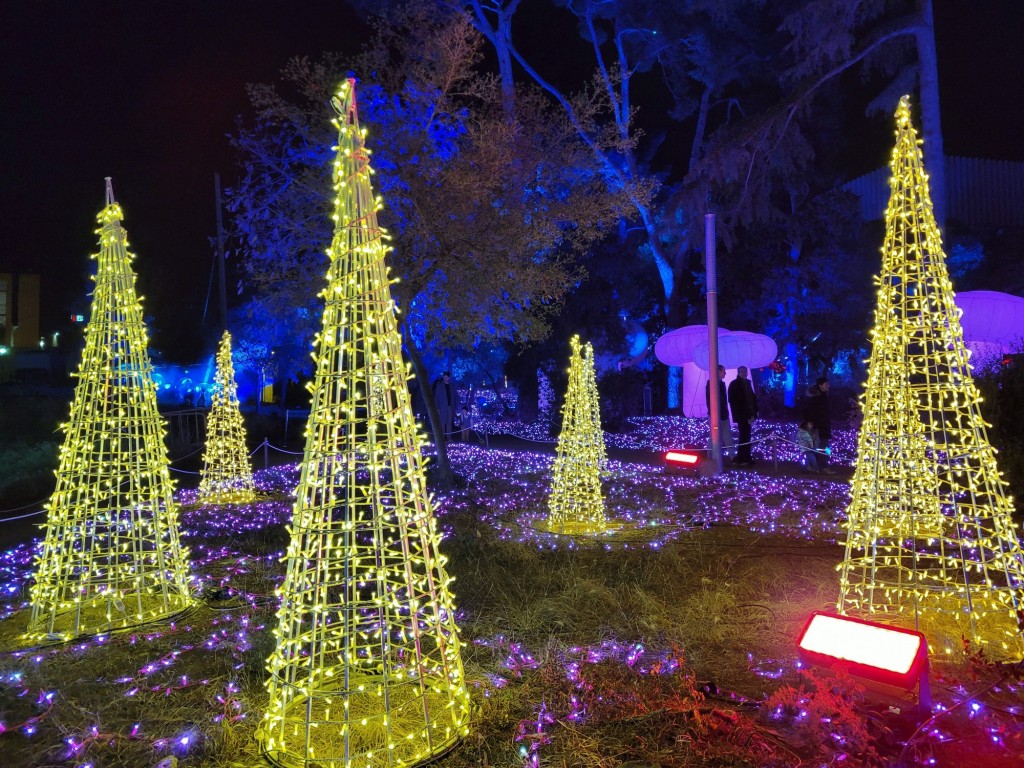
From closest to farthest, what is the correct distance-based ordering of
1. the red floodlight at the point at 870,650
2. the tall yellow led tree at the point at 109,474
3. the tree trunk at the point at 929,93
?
the red floodlight at the point at 870,650, the tall yellow led tree at the point at 109,474, the tree trunk at the point at 929,93

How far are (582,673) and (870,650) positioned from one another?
155 centimetres

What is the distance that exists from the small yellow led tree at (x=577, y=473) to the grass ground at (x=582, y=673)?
546 mm

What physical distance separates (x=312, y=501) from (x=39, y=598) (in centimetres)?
309

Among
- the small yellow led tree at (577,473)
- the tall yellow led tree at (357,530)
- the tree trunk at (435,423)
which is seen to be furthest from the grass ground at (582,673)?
the tree trunk at (435,423)

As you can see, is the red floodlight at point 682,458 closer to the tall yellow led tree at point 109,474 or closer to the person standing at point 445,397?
the tall yellow led tree at point 109,474

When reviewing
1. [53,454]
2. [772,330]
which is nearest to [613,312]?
[772,330]

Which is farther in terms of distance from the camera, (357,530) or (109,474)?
(109,474)

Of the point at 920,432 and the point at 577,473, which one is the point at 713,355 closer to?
the point at 577,473

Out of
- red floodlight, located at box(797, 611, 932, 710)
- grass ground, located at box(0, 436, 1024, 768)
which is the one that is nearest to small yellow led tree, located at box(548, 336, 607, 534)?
grass ground, located at box(0, 436, 1024, 768)

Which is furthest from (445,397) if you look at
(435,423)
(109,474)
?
(109,474)

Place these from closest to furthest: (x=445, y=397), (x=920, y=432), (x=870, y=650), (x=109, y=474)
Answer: (x=870, y=650), (x=920, y=432), (x=109, y=474), (x=445, y=397)

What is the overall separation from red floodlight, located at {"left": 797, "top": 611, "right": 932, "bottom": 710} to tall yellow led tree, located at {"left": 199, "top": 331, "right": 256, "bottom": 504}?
831 cm

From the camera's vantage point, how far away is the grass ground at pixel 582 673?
3.28 metres

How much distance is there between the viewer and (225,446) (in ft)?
33.2
